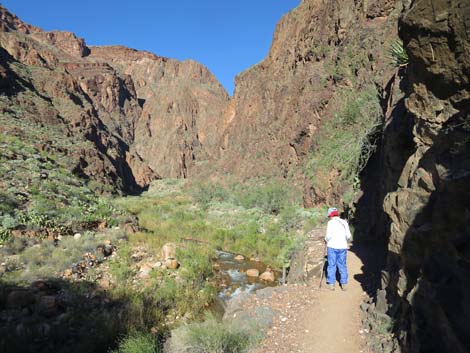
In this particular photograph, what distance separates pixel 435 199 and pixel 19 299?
920 centimetres

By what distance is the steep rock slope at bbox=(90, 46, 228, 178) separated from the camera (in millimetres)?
79125

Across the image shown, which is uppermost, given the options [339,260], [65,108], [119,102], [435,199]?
[119,102]

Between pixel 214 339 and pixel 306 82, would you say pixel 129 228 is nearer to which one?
pixel 214 339

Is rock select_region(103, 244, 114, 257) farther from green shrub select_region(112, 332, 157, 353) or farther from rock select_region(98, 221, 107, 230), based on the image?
A: green shrub select_region(112, 332, 157, 353)

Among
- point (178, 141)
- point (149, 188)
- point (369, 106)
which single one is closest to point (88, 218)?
point (369, 106)

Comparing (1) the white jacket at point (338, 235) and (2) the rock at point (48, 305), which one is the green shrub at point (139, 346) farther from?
(1) the white jacket at point (338, 235)

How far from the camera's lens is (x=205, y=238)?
19188mm

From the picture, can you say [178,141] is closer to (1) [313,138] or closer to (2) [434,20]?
(1) [313,138]

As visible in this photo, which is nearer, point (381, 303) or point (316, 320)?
point (381, 303)

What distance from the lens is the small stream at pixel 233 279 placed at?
11.0 m

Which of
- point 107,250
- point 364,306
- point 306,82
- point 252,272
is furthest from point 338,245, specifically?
point 306,82

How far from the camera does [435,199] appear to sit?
3926mm

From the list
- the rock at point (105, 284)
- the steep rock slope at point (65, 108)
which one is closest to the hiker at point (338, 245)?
the rock at point (105, 284)

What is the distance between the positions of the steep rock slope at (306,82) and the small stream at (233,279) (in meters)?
5.54
